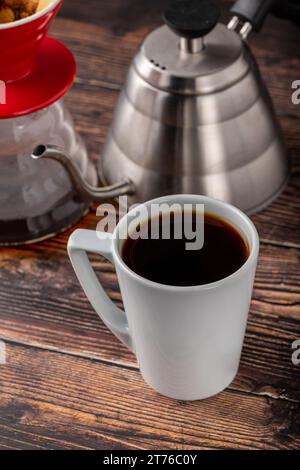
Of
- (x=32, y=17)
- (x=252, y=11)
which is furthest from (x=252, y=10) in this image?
(x=32, y=17)

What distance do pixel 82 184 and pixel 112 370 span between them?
0.19 meters

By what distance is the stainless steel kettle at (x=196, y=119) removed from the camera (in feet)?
2.44

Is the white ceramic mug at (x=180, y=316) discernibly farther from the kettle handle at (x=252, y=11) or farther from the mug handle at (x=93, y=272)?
the kettle handle at (x=252, y=11)

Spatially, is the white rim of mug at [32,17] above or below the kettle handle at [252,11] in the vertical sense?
below

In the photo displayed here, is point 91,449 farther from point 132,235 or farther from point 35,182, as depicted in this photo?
point 35,182

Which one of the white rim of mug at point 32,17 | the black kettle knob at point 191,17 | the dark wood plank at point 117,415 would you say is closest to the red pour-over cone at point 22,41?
the white rim of mug at point 32,17

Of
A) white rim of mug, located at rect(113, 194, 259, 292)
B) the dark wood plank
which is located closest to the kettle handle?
white rim of mug, located at rect(113, 194, 259, 292)

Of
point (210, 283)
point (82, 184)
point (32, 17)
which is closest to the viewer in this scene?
point (210, 283)

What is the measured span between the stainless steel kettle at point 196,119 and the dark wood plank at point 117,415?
0.20 metres

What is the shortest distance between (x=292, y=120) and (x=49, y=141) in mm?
288

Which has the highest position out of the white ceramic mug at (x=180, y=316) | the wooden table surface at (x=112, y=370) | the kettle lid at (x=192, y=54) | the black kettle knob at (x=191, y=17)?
the black kettle knob at (x=191, y=17)

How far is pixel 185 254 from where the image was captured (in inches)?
24.3

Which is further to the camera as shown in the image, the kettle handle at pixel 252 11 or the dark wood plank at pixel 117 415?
the kettle handle at pixel 252 11

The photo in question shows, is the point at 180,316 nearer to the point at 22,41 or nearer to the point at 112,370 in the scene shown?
the point at 112,370
